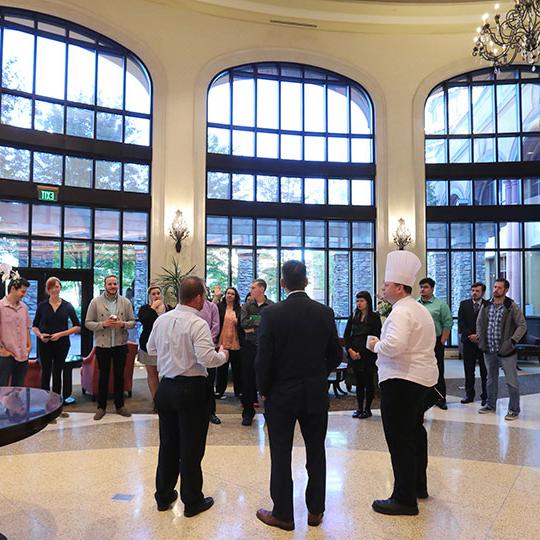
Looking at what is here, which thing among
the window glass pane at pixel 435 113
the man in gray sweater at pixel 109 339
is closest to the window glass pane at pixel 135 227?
the man in gray sweater at pixel 109 339

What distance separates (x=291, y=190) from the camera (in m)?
11.6

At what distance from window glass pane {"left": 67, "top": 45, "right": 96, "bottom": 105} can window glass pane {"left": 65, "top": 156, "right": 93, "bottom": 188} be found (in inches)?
51.4

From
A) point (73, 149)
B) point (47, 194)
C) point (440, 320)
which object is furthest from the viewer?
point (73, 149)

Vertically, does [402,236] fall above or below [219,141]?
below

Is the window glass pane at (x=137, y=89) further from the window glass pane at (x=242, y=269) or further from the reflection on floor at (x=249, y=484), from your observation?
the reflection on floor at (x=249, y=484)

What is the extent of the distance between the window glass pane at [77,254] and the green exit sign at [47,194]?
3.01ft

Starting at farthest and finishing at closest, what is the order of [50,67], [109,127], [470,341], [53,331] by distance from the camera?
[109,127]
[50,67]
[470,341]
[53,331]

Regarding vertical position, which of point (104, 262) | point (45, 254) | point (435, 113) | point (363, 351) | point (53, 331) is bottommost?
point (363, 351)

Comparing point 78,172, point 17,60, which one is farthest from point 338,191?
point 17,60

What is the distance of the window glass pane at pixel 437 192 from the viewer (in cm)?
1184

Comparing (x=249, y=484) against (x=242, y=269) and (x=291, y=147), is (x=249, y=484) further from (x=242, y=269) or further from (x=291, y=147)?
(x=291, y=147)

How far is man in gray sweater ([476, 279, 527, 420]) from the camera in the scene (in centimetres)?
540

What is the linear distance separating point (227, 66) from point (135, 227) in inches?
172

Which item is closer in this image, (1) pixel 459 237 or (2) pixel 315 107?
(1) pixel 459 237
